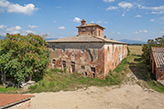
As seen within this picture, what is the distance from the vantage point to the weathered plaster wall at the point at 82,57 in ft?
46.0

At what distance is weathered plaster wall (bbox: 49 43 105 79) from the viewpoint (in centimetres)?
1402

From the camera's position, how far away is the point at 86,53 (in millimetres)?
15125

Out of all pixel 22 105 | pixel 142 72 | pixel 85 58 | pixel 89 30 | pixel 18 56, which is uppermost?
pixel 89 30

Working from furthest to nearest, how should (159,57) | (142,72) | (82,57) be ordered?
(142,72) → (82,57) → (159,57)

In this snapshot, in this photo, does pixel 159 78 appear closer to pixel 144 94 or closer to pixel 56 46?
pixel 144 94

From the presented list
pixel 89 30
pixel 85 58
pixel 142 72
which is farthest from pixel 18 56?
pixel 142 72

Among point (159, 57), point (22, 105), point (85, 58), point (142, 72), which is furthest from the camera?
point (142, 72)

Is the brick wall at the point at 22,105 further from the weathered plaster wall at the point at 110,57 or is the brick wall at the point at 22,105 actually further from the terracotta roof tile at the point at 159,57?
the terracotta roof tile at the point at 159,57

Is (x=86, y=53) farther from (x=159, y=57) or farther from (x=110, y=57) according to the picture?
(x=159, y=57)

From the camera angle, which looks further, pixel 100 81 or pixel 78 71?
pixel 78 71

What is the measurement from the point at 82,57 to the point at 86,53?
952 mm

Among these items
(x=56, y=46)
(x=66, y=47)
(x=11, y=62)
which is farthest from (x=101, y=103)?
(x=56, y=46)

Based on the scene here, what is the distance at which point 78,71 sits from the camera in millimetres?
16078

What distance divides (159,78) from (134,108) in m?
7.49
